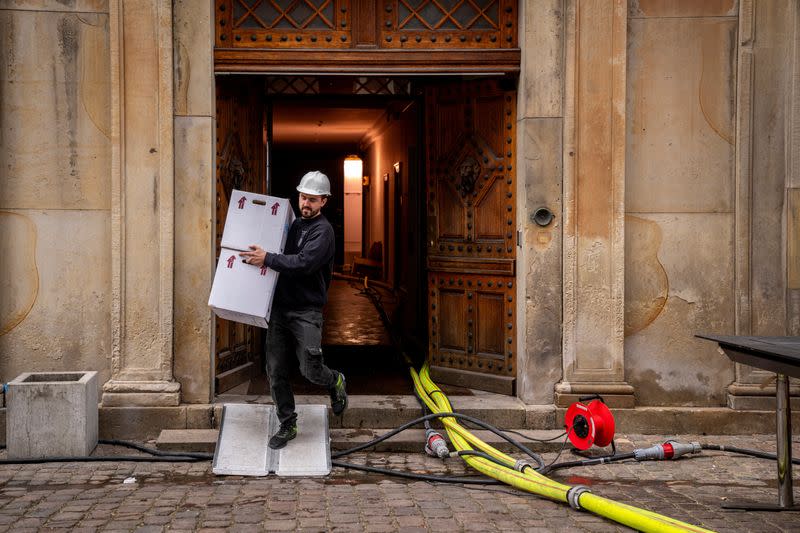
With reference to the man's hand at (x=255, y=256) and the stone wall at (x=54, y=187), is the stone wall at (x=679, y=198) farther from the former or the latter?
the stone wall at (x=54, y=187)

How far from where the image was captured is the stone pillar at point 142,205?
25.4 ft

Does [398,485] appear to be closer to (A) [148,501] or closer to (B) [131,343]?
(A) [148,501]

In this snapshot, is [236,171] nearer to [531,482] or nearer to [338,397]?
[338,397]

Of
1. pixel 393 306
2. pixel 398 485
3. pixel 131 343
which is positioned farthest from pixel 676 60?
pixel 393 306

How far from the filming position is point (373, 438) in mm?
7652

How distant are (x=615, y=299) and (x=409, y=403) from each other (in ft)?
6.34

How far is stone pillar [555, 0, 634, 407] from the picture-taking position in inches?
313

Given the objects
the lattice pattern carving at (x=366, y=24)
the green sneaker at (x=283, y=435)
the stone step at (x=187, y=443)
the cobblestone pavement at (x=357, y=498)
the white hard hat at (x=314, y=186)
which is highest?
the lattice pattern carving at (x=366, y=24)

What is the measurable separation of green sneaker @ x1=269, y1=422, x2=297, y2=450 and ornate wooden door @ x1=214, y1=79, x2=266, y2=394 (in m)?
1.44

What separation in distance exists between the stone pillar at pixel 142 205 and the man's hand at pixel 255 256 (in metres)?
1.17

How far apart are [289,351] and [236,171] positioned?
2.39 metres

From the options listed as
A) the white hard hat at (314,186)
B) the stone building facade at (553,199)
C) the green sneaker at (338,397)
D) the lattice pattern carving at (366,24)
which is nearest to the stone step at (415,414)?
the stone building facade at (553,199)

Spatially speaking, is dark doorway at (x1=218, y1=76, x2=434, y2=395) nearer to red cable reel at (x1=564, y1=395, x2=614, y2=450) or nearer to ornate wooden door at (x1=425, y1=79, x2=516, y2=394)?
ornate wooden door at (x1=425, y1=79, x2=516, y2=394)

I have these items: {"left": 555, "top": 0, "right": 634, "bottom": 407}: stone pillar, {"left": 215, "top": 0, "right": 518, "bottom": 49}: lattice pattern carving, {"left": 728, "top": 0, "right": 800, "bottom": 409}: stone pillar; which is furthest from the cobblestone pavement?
{"left": 215, "top": 0, "right": 518, "bottom": 49}: lattice pattern carving
